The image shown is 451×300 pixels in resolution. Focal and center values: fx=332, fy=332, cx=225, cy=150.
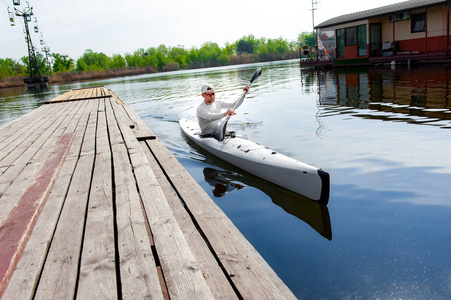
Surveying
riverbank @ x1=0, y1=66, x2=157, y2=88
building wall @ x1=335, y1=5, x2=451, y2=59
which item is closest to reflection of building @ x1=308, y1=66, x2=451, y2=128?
building wall @ x1=335, y1=5, x2=451, y2=59

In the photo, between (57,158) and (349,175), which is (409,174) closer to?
(349,175)

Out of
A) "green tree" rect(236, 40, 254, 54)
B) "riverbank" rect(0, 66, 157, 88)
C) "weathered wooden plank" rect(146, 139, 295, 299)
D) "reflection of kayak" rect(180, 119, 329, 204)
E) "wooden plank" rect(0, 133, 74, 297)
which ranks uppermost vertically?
"green tree" rect(236, 40, 254, 54)

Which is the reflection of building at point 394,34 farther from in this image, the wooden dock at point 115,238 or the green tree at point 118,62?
the green tree at point 118,62

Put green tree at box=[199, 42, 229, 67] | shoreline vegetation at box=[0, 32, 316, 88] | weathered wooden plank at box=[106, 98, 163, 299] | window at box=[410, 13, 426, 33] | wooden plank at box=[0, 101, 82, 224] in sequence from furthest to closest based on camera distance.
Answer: green tree at box=[199, 42, 229, 67] → shoreline vegetation at box=[0, 32, 316, 88] → window at box=[410, 13, 426, 33] → wooden plank at box=[0, 101, 82, 224] → weathered wooden plank at box=[106, 98, 163, 299]

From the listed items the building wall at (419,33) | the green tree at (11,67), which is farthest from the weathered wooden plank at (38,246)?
the green tree at (11,67)

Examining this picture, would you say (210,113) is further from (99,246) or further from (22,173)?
(99,246)

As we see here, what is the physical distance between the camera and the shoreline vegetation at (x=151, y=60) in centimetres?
6366

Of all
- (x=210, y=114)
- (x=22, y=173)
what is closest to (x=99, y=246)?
(x=22, y=173)

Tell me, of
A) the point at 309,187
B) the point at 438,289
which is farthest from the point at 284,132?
the point at 438,289

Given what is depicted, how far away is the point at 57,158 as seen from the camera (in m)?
4.47

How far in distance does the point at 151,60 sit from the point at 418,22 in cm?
9394

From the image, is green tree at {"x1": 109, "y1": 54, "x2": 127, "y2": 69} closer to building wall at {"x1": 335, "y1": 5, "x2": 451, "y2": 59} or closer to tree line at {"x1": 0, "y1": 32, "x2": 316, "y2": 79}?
tree line at {"x1": 0, "y1": 32, "x2": 316, "y2": 79}

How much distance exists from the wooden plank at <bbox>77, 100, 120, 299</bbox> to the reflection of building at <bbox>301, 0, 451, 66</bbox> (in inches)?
865

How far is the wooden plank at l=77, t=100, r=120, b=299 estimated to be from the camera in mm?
1833
